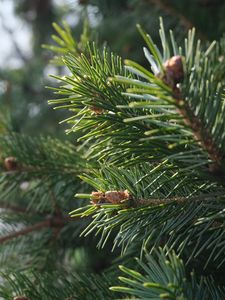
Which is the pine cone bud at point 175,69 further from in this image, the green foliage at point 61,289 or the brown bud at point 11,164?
the brown bud at point 11,164

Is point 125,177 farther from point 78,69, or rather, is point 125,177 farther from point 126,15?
point 126,15

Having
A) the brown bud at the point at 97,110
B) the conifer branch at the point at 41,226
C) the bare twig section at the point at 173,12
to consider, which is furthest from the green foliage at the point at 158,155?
the bare twig section at the point at 173,12

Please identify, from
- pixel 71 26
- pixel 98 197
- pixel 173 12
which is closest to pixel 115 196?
pixel 98 197

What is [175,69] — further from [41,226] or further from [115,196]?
[41,226]

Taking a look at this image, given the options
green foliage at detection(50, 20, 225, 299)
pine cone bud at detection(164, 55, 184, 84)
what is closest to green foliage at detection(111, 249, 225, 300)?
Result: green foliage at detection(50, 20, 225, 299)

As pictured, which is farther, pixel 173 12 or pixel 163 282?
pixel 173 12
